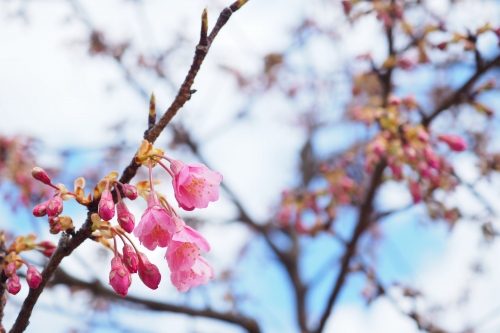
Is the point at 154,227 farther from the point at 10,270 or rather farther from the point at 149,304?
the point at 149,304

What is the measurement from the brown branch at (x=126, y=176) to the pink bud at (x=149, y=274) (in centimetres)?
15

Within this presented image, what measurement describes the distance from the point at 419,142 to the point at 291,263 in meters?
3.36

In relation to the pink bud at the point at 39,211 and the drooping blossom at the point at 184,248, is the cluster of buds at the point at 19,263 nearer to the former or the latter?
the pink bud at the point at 39,211

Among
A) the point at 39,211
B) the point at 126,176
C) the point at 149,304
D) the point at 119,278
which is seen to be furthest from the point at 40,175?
the point at 149,304

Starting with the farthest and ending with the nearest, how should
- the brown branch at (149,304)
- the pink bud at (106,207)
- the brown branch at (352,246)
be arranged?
the brown branch at (352,246) → the brown branch at (149,304) → the pink bud at (106,207)

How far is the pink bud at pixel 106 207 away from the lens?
1.02 m

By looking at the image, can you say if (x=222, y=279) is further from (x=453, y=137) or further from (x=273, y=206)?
(x=453, y=137)

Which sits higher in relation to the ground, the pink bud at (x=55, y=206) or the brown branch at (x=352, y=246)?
the brown branch at (x=352, y=246)

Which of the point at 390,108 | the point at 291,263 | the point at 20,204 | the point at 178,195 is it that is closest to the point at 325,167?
the point at 390,108

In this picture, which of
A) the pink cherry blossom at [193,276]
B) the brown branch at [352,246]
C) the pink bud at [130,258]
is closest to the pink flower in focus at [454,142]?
the brown branch at [352,246]

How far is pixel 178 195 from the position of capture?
44.5 inches

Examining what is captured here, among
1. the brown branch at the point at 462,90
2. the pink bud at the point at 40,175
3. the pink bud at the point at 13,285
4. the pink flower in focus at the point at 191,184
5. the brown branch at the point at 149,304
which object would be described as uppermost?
the brown branch at the point at 462,90

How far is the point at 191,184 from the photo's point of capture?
1.16 m

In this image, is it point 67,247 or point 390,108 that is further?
point 390,108
